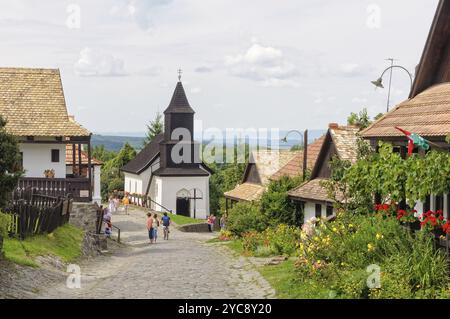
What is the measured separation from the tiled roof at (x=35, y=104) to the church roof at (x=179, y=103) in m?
35.0

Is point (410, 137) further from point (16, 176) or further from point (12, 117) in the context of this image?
point (12, 117)

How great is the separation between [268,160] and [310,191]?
1660cm

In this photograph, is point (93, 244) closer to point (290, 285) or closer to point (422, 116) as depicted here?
point (290, 285)

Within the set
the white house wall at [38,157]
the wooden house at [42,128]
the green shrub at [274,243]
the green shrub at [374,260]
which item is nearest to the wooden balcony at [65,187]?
the wooden house at [42,128]

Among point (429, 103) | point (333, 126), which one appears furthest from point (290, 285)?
point (333, 126)

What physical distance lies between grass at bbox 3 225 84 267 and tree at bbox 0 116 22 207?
5.19 ft

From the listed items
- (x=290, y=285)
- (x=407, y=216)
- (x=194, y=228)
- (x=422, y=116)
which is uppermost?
(x=422, y=116)

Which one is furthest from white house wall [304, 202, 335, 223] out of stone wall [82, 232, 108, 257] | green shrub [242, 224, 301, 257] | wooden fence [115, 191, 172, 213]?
wooden fence [115, 191, 172, 213]

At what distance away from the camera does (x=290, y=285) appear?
52.3ft

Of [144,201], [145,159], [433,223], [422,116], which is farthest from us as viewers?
[145,159]

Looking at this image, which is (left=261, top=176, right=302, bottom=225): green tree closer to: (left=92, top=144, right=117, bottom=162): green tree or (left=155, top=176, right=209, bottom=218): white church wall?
(left=155, top=176, right=209, bottom=218): white church wall

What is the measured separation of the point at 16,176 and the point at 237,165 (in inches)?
2456

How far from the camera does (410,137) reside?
51.2 ft
